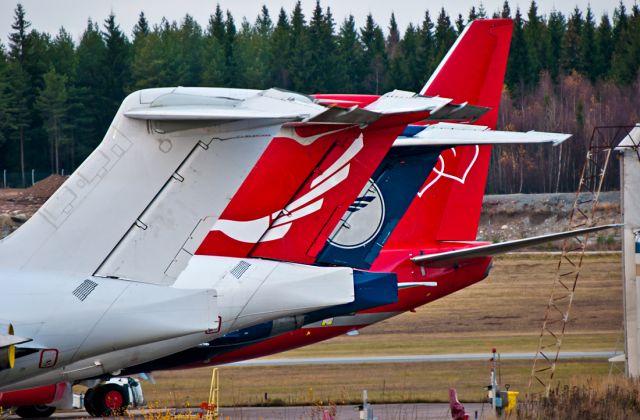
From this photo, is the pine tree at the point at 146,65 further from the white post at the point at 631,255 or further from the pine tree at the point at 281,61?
the white post at the point at 631,255

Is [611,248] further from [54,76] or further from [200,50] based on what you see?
[200,50]

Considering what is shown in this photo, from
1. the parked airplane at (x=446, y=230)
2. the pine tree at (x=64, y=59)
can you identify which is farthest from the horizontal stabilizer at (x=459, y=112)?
the pine tree at (x=64, y=59)

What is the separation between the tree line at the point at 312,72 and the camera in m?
62.2

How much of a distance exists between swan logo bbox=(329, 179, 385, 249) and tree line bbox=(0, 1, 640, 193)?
3745 cm

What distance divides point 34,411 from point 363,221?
421 inches

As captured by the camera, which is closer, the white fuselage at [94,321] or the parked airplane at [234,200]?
the white fuselage at [94,321]

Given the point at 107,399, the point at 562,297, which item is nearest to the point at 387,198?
the point at 107,399

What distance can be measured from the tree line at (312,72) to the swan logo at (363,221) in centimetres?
3745

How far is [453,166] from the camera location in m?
27.7

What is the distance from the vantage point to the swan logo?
1909 centimetres

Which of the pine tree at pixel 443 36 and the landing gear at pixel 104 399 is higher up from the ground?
the pine tree at pixel 443 36

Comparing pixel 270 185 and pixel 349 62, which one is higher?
pixel 349 62

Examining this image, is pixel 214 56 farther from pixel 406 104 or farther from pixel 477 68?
pixel 406 104

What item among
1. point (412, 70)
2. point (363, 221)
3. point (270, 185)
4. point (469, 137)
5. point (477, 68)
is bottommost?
point (363, 221)
